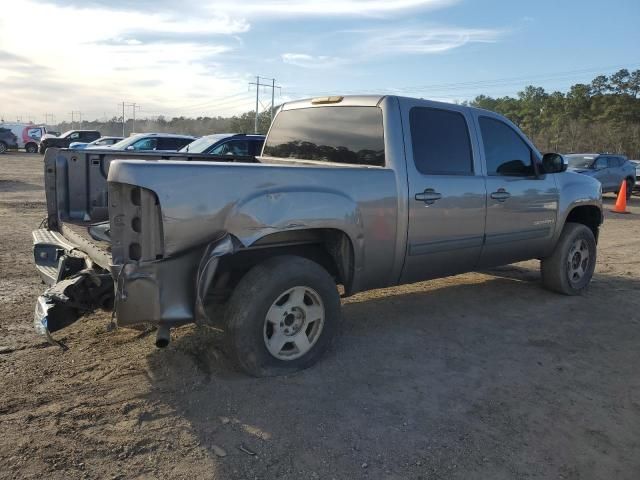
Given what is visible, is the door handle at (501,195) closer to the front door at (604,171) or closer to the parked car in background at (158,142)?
the parked car in background at (158,142)

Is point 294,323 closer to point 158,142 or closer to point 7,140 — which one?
point 158,142

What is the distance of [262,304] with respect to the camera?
3.55 m

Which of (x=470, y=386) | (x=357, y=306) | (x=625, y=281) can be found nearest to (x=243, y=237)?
(x=470, y=386)

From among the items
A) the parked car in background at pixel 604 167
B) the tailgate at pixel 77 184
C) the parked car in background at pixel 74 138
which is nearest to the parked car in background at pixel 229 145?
the tailgate at pixel 77 184

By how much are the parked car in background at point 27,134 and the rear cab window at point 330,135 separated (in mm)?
38929

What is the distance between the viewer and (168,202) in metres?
3.16

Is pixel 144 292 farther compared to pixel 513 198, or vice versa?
pixel 513 198

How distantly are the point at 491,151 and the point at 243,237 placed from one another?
290 cm

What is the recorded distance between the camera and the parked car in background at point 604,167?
1838 centimetres

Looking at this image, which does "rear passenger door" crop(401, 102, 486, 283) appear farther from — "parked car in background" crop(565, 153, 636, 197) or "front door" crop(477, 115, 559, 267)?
"parked car in background" crop(565, 153, 636, 197)

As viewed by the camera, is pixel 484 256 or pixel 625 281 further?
pixel 625 281

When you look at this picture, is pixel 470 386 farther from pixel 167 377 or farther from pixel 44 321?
pixel 44 321

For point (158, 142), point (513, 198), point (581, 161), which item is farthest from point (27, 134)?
point (513, 198)

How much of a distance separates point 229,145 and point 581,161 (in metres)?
13.2
